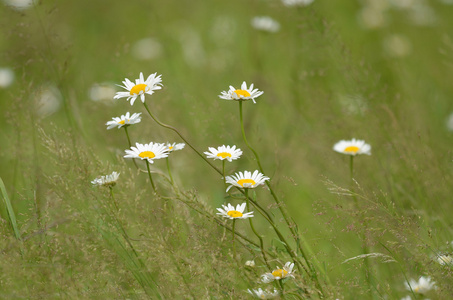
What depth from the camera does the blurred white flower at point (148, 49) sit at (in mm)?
3605

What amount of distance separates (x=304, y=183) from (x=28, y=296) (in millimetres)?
1400

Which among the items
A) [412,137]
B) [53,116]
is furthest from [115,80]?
[412,137]

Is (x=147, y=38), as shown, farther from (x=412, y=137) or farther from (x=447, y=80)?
(x=412, y=137)

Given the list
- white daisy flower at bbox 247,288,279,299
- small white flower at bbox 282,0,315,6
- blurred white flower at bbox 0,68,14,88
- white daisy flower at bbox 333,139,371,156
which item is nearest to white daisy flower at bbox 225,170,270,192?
white daisy flower at bbox 247,288,279,299

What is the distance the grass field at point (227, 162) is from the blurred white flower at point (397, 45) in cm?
2

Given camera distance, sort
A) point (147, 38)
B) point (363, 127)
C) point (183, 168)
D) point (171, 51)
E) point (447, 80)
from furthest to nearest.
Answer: point (147, 38) < point (171, 51) < point (447, 80) < point (183, 168) < point (363, 127)

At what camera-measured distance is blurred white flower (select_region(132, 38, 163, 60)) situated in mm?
3605

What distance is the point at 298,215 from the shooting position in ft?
7.16

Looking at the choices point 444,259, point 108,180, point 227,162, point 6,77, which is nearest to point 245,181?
point 108,180

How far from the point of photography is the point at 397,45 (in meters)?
3.36

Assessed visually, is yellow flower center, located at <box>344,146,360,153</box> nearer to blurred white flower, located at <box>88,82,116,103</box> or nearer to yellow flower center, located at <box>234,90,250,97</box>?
yellow flower center, located at <box>234,90,250,97</box>

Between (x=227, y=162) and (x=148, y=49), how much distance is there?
5.35 ft

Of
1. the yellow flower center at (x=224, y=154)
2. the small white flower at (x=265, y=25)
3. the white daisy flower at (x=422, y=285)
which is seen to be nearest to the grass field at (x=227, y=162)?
the white daisy flower at (x=422, y=285)

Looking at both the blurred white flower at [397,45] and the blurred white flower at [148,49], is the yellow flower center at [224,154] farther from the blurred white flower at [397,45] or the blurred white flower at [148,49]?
the blurred white flower at [148,49]
